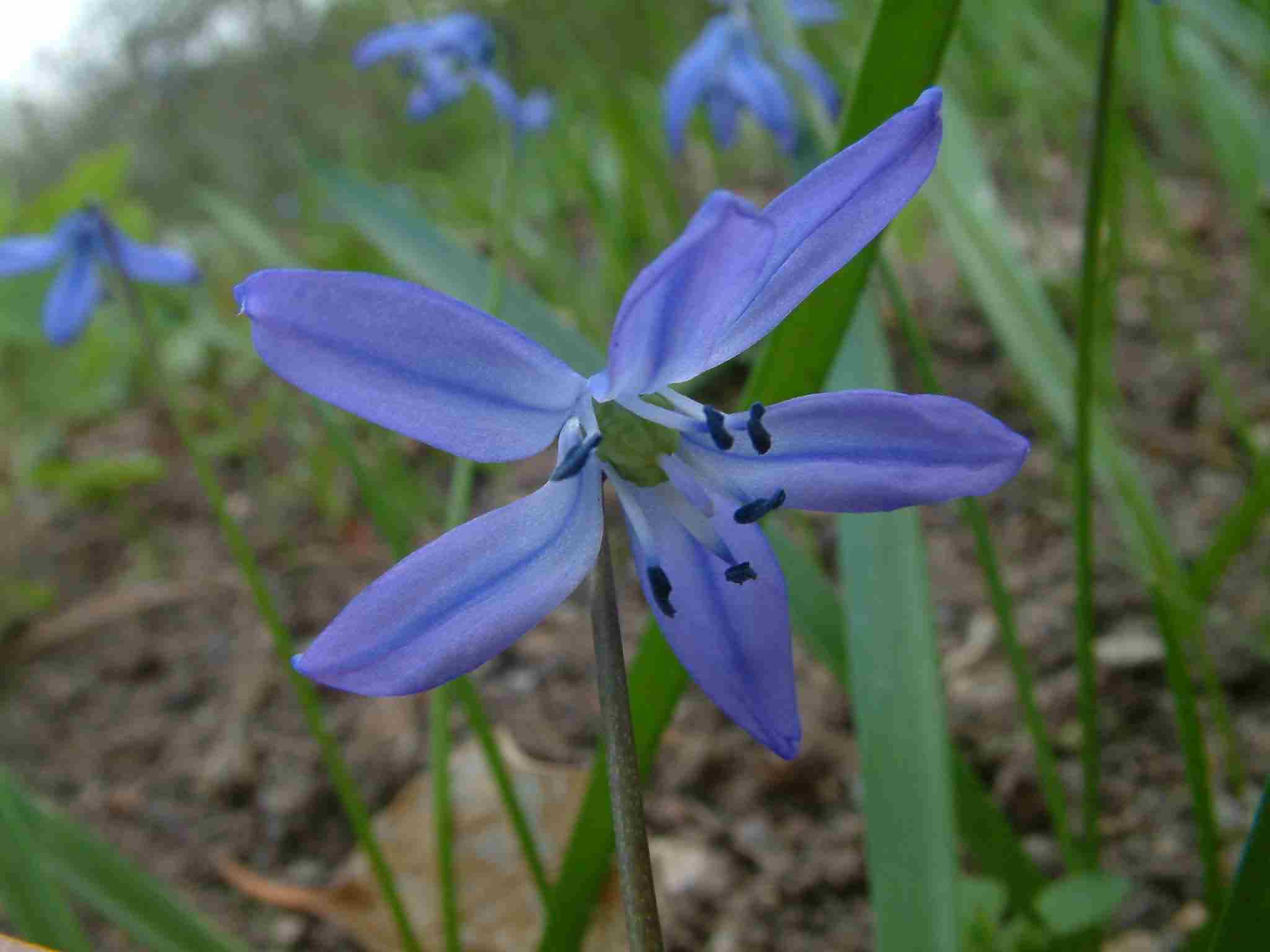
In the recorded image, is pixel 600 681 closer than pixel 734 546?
Yes

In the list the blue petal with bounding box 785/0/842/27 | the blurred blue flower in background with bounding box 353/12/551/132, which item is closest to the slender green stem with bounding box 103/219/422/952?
the blurred blue flower in background with bounding box 353/12/551/132

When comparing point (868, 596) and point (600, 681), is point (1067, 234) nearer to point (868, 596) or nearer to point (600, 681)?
point (868, 596)

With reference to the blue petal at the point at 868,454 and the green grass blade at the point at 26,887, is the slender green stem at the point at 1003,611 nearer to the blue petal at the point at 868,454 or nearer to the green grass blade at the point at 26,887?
the blue petal at the point at 868,454

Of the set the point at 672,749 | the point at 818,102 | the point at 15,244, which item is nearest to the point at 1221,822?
the point at 672,749

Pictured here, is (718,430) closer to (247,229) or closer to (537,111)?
(247,229)

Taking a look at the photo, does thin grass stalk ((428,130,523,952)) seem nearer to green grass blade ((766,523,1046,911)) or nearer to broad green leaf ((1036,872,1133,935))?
green grass blade ((766,523,1046,911))
